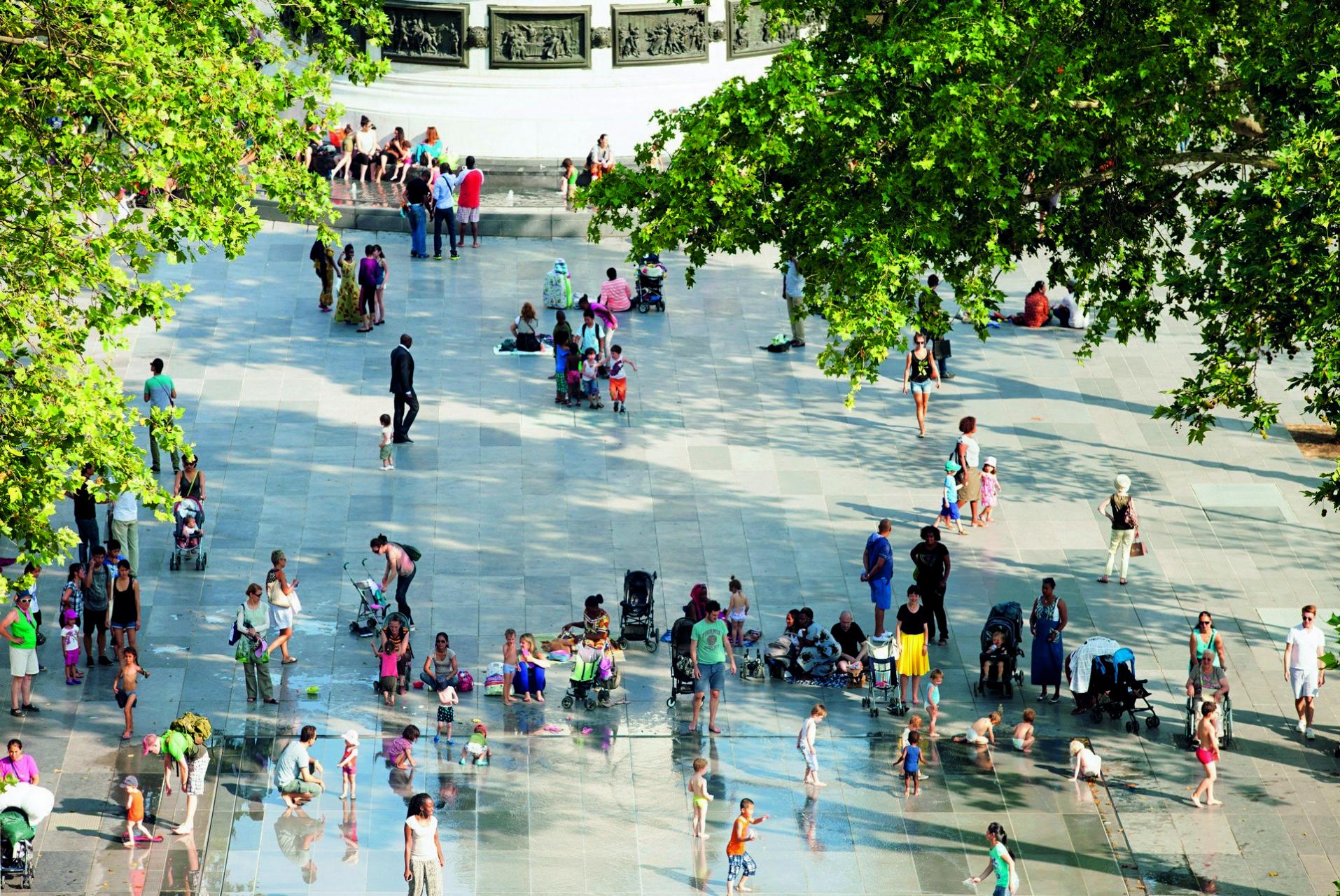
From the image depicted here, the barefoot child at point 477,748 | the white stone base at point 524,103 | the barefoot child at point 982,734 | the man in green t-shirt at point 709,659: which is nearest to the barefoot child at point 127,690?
the barefoot child at point 477,748

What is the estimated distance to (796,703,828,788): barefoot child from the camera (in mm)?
18469

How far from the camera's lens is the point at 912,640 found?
19953 millimetres

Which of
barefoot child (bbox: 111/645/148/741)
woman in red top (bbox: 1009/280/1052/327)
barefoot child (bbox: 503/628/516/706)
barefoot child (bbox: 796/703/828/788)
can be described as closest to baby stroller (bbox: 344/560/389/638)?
barefoot child (bbox: 503/628/516/706)

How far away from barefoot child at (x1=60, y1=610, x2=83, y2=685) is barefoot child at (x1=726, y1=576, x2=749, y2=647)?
6.56 metres

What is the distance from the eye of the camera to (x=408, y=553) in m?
21.4

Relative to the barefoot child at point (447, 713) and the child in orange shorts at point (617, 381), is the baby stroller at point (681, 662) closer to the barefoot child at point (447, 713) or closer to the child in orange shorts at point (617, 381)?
the barefoot child at point (447, 713)

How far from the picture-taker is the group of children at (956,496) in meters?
23.5

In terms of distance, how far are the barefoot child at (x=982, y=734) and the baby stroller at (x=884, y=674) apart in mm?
763

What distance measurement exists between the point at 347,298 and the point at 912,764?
1363 centimetres

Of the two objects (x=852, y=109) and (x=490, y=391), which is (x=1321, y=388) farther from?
(x=490, y=391)

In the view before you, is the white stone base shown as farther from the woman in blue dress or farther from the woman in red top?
the woman in blue dress

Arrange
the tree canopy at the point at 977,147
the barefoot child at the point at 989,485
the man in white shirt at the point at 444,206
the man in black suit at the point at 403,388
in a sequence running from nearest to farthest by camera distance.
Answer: the tree canopy at the point at 977,147 < the barefoot child at the point at 989,485 < the man in black suit at the point at 403,388 < the man in white shirt at the point at 444,206

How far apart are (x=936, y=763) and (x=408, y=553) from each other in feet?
20.0

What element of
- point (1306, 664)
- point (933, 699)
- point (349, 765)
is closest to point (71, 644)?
point (349, 765)
